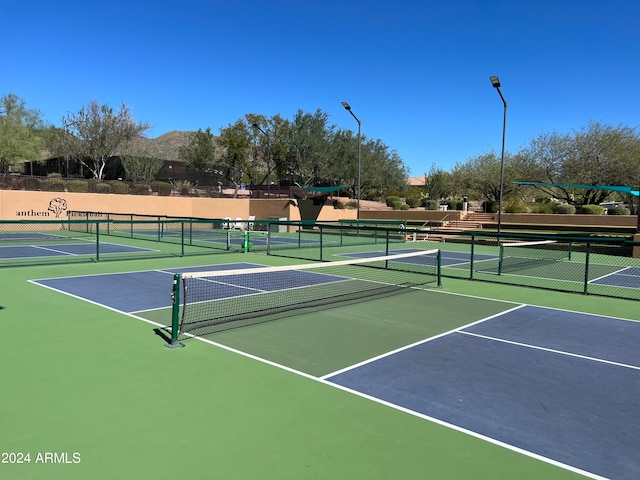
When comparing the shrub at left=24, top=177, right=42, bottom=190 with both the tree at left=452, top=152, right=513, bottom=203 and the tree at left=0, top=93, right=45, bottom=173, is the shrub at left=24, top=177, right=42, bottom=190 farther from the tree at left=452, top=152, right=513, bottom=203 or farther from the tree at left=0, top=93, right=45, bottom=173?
the tree at left=452, top=152, right=513, bottom=203

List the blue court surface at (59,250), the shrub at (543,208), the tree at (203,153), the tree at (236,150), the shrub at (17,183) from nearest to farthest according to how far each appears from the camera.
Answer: the blue court surface at (59,250) → the shrub at (17,183) → the shrub at (543,208) → the tree at (236,150) → the tree at (203,153)

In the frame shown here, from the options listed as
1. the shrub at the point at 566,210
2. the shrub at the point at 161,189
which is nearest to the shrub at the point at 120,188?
the shrub at the point at 161,189

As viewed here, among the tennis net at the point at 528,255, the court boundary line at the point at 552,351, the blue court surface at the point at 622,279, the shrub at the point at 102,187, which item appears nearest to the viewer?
the court boundary line at the point at 552,351

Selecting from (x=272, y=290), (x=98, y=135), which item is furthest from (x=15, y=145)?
(x=272, y=290)

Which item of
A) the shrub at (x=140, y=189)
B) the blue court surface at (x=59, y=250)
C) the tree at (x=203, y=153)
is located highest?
the tree at (x=203, y=153)

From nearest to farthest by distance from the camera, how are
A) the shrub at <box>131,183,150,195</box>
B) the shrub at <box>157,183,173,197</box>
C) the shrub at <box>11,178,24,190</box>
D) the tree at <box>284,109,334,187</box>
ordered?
the shrub at <box>11,178,24,190</box> < the shrub at <box>131,183,150,195</box> < the shrub at <box>157,183,173,197</box> < the tree at <box>284,109,334,187</box>

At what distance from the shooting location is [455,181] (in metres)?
63.9

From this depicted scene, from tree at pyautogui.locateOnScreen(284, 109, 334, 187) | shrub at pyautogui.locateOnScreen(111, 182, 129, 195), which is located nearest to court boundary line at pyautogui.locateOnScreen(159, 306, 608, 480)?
shrub at pyautogui.locateOnScreen(111, 182, 129, 195)

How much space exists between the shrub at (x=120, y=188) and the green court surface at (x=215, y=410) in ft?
99.5

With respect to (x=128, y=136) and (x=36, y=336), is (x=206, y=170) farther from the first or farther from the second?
(x=36, y=336)

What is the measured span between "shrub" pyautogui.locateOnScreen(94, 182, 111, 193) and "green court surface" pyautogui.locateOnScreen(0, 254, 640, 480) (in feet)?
97.6

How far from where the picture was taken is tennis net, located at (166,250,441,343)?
8.27m

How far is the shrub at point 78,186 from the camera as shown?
34375 millimetres

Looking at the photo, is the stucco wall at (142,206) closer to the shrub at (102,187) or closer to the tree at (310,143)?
the shrub at (102,187)
